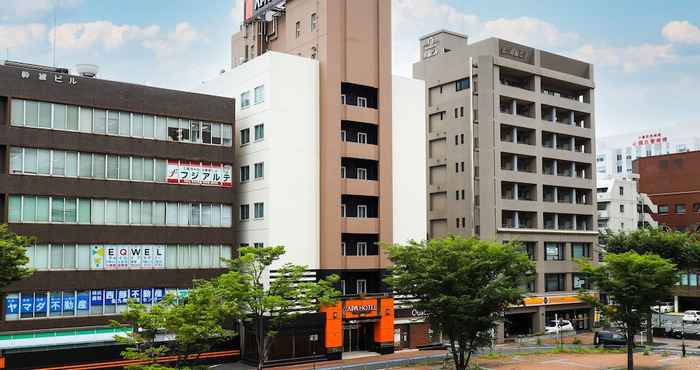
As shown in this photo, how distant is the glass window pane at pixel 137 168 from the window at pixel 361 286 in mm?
21400

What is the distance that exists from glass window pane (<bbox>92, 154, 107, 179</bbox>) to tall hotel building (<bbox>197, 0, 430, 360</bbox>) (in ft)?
42.5

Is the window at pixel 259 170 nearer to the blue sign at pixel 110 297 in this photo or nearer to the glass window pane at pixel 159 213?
the glass window pane at pixel 159 213

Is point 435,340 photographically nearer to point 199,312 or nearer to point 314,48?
point 314,48

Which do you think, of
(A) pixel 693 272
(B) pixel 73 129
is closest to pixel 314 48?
(B) pixel 73 129

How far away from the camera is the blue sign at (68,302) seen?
51.7 m

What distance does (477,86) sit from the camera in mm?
81250

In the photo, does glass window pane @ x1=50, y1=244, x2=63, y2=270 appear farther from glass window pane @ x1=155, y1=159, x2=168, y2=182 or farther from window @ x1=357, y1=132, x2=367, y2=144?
window @ x1=357, y1=132, x2=367, y2=144

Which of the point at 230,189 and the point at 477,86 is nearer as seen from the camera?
the point at 230,189

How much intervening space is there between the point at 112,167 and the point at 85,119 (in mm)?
4040

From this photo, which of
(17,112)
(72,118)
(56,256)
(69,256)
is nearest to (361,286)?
(69,256)

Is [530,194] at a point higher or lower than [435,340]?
higher

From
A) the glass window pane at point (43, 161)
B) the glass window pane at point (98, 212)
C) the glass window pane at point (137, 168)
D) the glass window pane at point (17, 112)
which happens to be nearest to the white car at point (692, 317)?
the glass window pane at point (137, 168)

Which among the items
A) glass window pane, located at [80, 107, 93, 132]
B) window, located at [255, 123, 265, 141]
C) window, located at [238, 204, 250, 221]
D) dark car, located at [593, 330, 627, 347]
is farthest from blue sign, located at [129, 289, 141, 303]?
dark car, located at [593, 330, 627, 347]

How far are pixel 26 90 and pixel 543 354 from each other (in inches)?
1822
